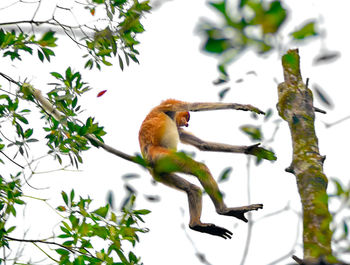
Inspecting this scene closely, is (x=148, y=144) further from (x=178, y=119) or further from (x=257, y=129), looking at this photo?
(x=257, y=129)

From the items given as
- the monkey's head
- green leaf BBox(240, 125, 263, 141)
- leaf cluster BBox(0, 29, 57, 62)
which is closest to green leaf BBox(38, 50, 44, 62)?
leaf cluster BBox(0, 29, 57, 62)

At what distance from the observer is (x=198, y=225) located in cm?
426

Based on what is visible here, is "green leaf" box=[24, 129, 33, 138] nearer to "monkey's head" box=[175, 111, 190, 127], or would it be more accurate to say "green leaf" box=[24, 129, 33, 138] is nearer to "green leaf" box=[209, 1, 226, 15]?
"monkey's head" box=[175, 111, 190, 127]

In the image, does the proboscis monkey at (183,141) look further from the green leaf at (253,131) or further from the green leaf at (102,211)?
the green leaf at (253,131)

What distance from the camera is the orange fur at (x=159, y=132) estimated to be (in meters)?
4.71

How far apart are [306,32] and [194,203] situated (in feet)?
11.9

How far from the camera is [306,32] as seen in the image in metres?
0.98

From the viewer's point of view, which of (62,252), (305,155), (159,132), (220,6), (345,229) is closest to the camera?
(220,6)

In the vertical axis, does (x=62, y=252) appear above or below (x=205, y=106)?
below

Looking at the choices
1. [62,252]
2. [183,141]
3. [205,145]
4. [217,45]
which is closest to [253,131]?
[217,45]

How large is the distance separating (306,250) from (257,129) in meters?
0.45

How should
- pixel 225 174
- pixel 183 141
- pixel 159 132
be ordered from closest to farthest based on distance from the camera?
pixel 225 174
pixel 159 132
pixel 183 141

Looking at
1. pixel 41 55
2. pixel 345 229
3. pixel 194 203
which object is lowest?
pixel 345 229

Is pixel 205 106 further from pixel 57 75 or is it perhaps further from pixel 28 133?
pixel 28 133
